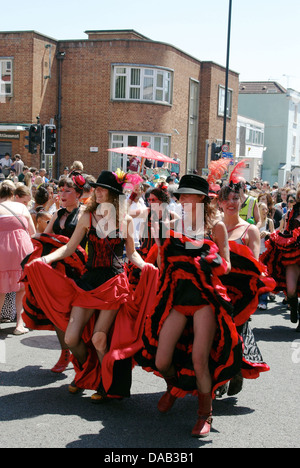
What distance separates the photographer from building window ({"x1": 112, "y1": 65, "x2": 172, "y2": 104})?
2927 cm

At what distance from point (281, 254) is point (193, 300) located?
431cm

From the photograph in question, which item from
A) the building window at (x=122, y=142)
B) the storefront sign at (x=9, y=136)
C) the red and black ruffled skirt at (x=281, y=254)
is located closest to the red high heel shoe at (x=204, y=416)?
the red and black ruffled skirt at (x=281, y=254)

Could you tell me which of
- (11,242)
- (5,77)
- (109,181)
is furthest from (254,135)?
(109,181)

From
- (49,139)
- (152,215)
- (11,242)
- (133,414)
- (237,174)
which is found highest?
(49,139)

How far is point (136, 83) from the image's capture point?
29391mm

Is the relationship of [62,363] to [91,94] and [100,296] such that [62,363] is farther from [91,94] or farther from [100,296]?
[91,94]

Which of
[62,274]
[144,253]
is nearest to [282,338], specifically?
[144,253]

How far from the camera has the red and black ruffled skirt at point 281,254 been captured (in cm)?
816

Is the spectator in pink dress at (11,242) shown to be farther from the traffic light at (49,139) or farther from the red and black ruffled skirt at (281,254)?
the traffic light at (49,139)

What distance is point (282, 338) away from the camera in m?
7.75

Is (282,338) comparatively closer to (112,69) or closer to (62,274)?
(62,274)

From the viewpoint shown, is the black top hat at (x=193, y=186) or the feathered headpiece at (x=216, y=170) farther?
the feathered headpiece at (x=216, y=170)

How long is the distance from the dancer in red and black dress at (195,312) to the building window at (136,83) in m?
25.9
